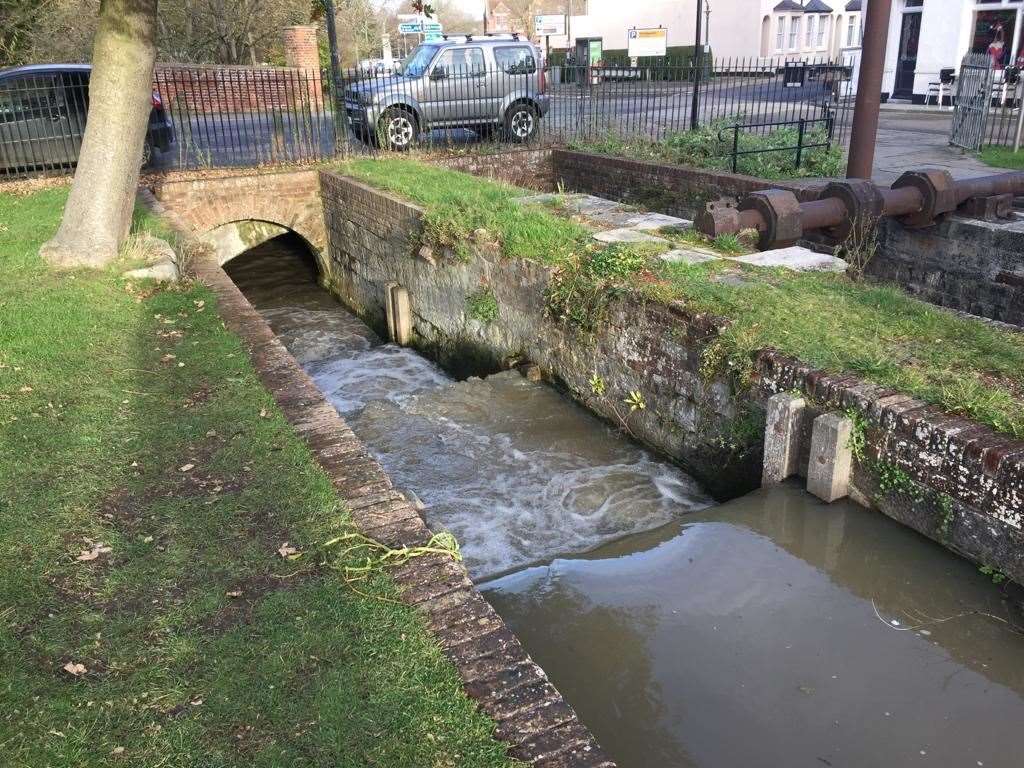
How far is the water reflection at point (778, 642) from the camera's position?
11.2ft

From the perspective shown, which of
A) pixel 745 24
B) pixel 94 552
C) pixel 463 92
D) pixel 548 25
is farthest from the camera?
pixel 548 25

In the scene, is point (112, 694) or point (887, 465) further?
point (887, 465)

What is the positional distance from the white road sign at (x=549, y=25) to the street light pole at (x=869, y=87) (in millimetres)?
38435

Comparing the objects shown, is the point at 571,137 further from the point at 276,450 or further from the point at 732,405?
the point at 276,450

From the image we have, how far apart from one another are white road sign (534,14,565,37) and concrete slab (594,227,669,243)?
40161mm

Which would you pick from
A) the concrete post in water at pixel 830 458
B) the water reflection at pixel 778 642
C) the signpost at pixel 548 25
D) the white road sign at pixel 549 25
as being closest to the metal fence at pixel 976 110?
the concrete post in water at pixel 830 458

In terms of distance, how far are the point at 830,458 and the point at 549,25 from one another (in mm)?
45775

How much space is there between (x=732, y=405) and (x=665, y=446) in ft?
3.21

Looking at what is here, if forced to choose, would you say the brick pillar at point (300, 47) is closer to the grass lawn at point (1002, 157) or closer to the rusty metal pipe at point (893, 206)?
the grass lawn at point (1002, 157)

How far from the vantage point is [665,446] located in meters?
6.50

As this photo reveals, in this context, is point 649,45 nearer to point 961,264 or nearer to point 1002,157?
point 1002,157

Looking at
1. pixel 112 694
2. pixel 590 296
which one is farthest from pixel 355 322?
pixel 112 694

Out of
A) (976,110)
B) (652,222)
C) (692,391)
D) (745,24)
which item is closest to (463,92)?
(652,222)

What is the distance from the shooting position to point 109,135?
8.23 metres
